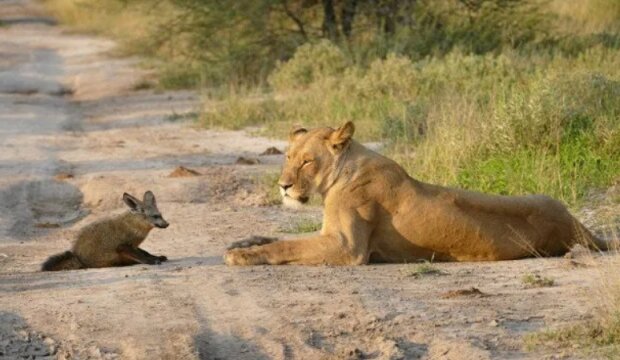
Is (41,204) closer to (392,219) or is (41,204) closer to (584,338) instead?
(392,219)

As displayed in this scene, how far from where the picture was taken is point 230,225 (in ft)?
35.7

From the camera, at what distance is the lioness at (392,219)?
823cm

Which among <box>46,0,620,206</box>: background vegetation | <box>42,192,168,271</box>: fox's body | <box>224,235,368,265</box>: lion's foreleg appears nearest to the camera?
<box>224,235,368,265</box>: lion's foreleg

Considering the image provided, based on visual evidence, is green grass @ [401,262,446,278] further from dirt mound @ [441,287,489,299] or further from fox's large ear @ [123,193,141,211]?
fox's large ear @ [123,193,141,211]

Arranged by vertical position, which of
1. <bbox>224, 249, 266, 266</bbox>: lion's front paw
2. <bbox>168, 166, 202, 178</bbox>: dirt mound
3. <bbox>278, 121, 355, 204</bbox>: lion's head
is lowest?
<bbox>168, 166, 202, 178</bbox>: dirt mound

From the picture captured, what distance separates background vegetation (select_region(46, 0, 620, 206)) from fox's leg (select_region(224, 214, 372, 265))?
2.87 metres

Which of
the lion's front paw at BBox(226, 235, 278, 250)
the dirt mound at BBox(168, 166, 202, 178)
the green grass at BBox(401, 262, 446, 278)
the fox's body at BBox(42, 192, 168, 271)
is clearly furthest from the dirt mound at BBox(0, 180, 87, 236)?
the green grass at BBox(401, 262, 446, 278)

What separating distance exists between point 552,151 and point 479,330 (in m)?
5.64

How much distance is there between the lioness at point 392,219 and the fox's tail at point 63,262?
1205 millimetres

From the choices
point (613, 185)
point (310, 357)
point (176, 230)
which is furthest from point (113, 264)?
point (613, 185)

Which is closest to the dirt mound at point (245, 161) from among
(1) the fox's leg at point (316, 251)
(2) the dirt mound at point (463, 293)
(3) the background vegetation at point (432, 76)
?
(3) the background vegetation at point (432, 76)

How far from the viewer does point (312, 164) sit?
8.60 metres

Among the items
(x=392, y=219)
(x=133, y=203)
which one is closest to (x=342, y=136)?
(x=392, y=219)

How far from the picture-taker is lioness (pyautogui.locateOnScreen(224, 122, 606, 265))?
8.23 m
